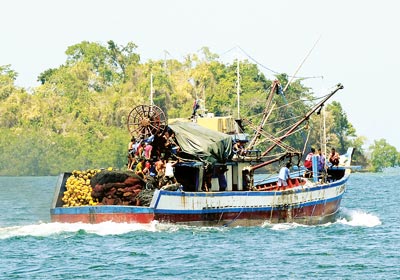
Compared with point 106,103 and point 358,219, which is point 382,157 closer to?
point 106,103

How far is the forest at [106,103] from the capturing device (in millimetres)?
117438

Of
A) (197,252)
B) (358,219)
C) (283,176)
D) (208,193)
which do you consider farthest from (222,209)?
(358,219)

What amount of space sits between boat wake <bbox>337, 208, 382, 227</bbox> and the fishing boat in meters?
1.09

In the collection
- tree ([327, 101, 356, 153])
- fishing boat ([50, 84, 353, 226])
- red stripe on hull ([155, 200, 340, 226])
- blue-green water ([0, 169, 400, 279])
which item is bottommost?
blue-green water ([0, 169, 400, 279])

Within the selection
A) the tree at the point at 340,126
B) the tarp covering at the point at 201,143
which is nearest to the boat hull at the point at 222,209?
the tarp covering at the point at 201,143

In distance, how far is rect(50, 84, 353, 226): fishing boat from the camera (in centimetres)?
3441

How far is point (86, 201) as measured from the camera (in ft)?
117

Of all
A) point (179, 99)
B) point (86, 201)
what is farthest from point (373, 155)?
point (86, 201)

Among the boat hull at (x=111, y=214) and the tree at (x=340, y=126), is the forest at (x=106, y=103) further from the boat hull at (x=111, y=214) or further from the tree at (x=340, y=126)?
the boat hull at (x=111, y=214)

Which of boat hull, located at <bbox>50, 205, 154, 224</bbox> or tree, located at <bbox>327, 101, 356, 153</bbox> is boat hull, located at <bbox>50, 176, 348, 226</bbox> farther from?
tree, located at <bbox>327, 101, 356, 153</bbox>

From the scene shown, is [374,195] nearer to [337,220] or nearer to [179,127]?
[337,220]

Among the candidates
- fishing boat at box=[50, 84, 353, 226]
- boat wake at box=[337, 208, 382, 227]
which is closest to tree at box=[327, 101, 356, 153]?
boat wake at box=[337, 208, 382, 227]

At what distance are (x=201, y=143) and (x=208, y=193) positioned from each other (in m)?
2.08

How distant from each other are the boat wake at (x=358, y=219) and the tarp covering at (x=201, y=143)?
6213 mm
